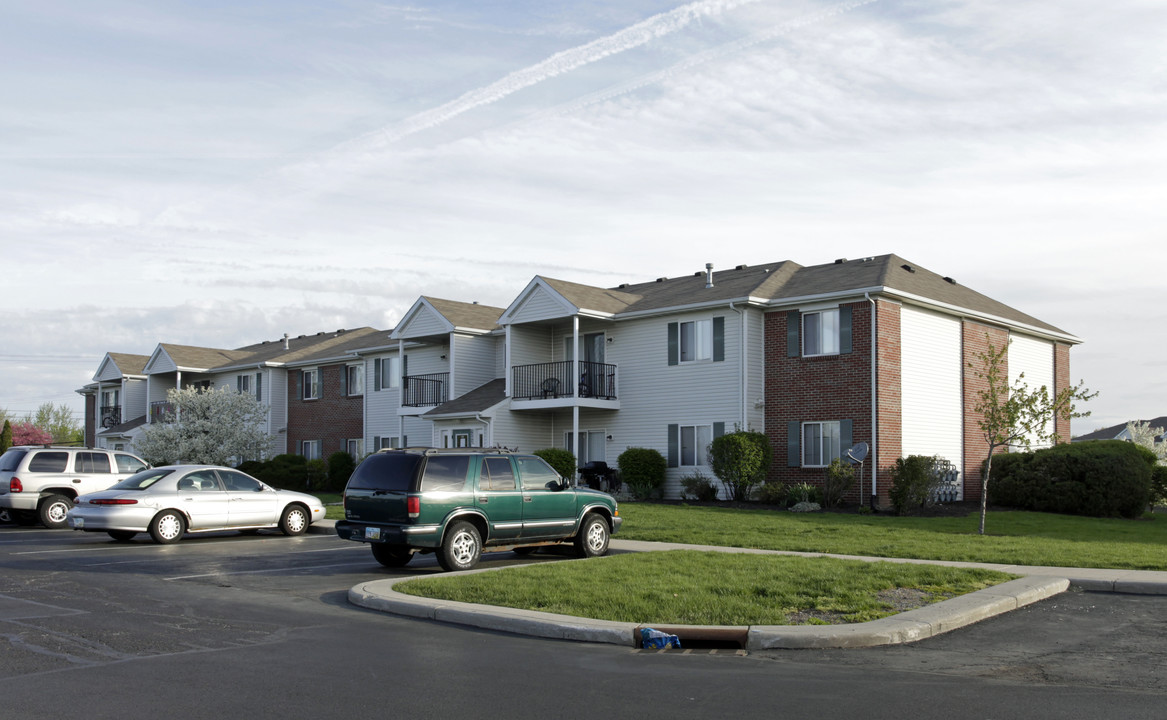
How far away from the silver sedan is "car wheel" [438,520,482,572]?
22.7 feet

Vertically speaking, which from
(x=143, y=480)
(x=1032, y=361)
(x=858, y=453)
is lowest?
(x=143, y=480)

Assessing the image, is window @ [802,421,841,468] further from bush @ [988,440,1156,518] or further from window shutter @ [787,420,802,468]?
bush @ [988,440,1156,518]

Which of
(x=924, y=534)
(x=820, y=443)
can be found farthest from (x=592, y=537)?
(x=820, y=443)

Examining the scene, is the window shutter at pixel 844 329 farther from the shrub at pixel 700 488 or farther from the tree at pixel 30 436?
the tree at pixel 30 436

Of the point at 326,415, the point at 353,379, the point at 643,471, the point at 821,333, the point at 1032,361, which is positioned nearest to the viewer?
the point at 821,333

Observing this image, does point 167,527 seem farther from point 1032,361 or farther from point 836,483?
point 1032,361

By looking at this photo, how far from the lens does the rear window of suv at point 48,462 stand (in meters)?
23.7

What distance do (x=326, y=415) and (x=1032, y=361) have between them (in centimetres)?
2893

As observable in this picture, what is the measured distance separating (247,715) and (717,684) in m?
3.41

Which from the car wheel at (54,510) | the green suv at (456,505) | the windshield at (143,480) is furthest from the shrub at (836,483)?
the car wheel at (54,510)

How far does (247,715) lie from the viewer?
22.5 ft

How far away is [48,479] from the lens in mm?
23625

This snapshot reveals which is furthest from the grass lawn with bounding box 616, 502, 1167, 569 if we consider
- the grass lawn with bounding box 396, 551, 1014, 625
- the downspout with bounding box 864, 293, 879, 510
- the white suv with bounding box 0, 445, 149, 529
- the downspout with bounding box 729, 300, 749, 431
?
the white suv with bounding box 0, 445, 149, 529

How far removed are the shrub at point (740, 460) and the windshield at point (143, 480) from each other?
14573 mm
